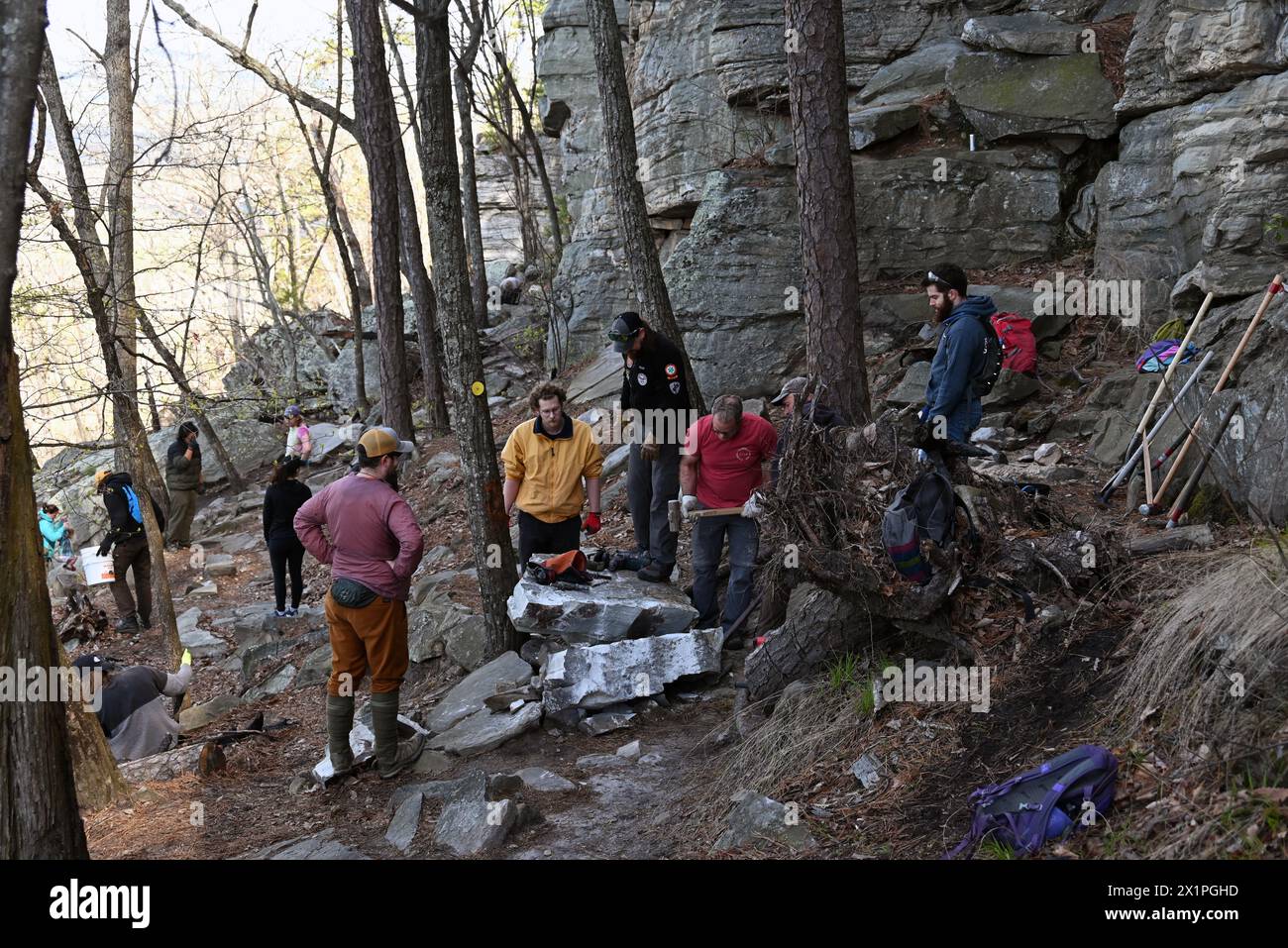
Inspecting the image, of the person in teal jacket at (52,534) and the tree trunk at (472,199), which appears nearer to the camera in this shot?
the person in teal jacket at (52,534)

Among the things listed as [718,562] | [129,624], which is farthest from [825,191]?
[129,624]

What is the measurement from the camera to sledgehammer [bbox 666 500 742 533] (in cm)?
795

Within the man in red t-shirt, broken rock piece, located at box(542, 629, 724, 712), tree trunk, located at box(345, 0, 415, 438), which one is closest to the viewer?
broken rock piece, located at box(542, 629, 724, 712)

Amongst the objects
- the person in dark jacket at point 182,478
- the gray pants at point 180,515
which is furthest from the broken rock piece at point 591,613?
the gray pants at point 180,515

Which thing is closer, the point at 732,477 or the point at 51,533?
the point at 732,477

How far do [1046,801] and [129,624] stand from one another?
12.3 m

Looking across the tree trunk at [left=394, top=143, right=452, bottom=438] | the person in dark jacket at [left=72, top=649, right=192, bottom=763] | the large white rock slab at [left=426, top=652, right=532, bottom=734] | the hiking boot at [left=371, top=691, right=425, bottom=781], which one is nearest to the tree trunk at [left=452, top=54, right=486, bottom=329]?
the tree trunk at [left=394, top=143, right=452, bottom=438]

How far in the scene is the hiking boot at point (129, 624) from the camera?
523 inches

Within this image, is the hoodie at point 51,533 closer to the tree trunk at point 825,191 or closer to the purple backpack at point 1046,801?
the tree trunk at point 825,191

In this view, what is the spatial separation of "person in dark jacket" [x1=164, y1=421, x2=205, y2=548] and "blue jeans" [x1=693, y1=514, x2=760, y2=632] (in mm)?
9911

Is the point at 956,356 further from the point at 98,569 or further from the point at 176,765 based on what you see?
the point at 98,569

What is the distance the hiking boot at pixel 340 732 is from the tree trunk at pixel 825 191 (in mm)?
4731

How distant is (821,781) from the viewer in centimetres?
562

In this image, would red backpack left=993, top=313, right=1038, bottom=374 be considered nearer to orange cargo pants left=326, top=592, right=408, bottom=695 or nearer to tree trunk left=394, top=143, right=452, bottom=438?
orange cargo pants left=326, top=592, right=408, bottom=695
